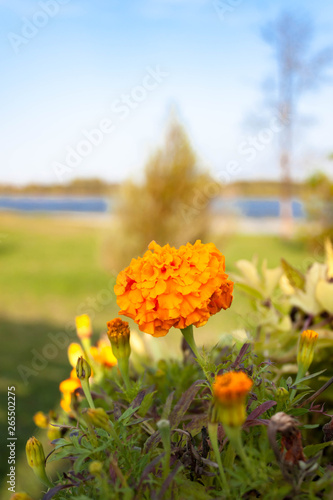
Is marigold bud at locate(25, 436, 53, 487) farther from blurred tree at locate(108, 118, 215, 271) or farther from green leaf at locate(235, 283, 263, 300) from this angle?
blurred tree at locate(108, 118, 215, 271)

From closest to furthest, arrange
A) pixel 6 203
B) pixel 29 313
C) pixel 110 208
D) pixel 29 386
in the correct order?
pixel 29 386
pixel 110 208
pixel 29 313
pixel 6 203

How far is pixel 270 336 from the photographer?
104 cm

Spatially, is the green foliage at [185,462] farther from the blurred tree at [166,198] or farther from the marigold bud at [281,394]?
the blurred tree at [166,198]

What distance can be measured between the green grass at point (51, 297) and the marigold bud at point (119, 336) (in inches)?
12.5

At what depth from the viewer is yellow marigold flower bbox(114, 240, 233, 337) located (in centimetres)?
60

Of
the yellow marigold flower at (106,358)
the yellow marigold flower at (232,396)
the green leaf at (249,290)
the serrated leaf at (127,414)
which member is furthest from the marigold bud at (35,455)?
the green leaf at (249,290)

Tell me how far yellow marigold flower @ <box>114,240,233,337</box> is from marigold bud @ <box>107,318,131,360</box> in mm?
28

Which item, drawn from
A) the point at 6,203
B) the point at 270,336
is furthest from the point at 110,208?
the point at 6,203

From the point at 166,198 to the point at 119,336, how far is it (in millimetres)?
3735

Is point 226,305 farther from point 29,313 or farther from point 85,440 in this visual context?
point 29,313

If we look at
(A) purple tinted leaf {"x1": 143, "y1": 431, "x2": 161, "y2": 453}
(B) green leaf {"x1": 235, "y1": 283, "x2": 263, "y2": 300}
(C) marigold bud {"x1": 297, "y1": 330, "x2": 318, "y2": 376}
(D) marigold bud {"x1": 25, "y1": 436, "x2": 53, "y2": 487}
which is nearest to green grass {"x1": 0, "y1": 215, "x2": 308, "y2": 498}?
(B) green leaf {"x1": 235, "y1": 283, "x2": 263, "y2": 300}

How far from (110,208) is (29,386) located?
1986 mm

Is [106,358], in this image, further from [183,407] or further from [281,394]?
[281,394]

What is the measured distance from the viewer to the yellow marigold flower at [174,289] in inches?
23.7
